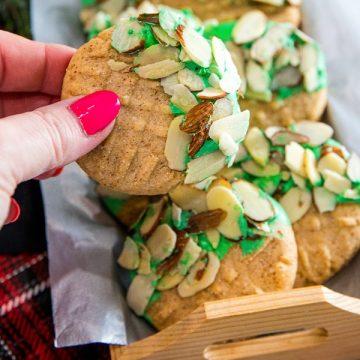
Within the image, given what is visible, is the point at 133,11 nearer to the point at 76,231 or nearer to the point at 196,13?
the point at 196,13

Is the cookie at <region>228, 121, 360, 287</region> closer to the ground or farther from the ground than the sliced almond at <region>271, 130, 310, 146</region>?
closer to the ground

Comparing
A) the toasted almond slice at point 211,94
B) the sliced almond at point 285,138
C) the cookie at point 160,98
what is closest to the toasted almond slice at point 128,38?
the cookie at point 160,98

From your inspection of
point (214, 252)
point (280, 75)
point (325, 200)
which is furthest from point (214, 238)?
point (280, 75)

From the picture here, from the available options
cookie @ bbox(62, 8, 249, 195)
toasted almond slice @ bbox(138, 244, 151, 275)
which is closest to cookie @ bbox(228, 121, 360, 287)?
toasted almond slice @ bbox(138, 244, 151, 275)

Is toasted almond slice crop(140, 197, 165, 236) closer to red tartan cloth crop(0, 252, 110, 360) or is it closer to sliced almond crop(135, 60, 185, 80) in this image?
red tartan cloth crop(0, 252, 110, 360)

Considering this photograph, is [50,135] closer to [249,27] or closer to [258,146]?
[258,146]

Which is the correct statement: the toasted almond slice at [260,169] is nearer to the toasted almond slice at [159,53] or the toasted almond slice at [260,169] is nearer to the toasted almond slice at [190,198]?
the toasted almond slice at [190,198]

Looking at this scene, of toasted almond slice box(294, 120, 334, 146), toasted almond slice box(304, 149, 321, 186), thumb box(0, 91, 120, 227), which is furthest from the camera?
toasted almond slice box(294, 120, 334, 146)
